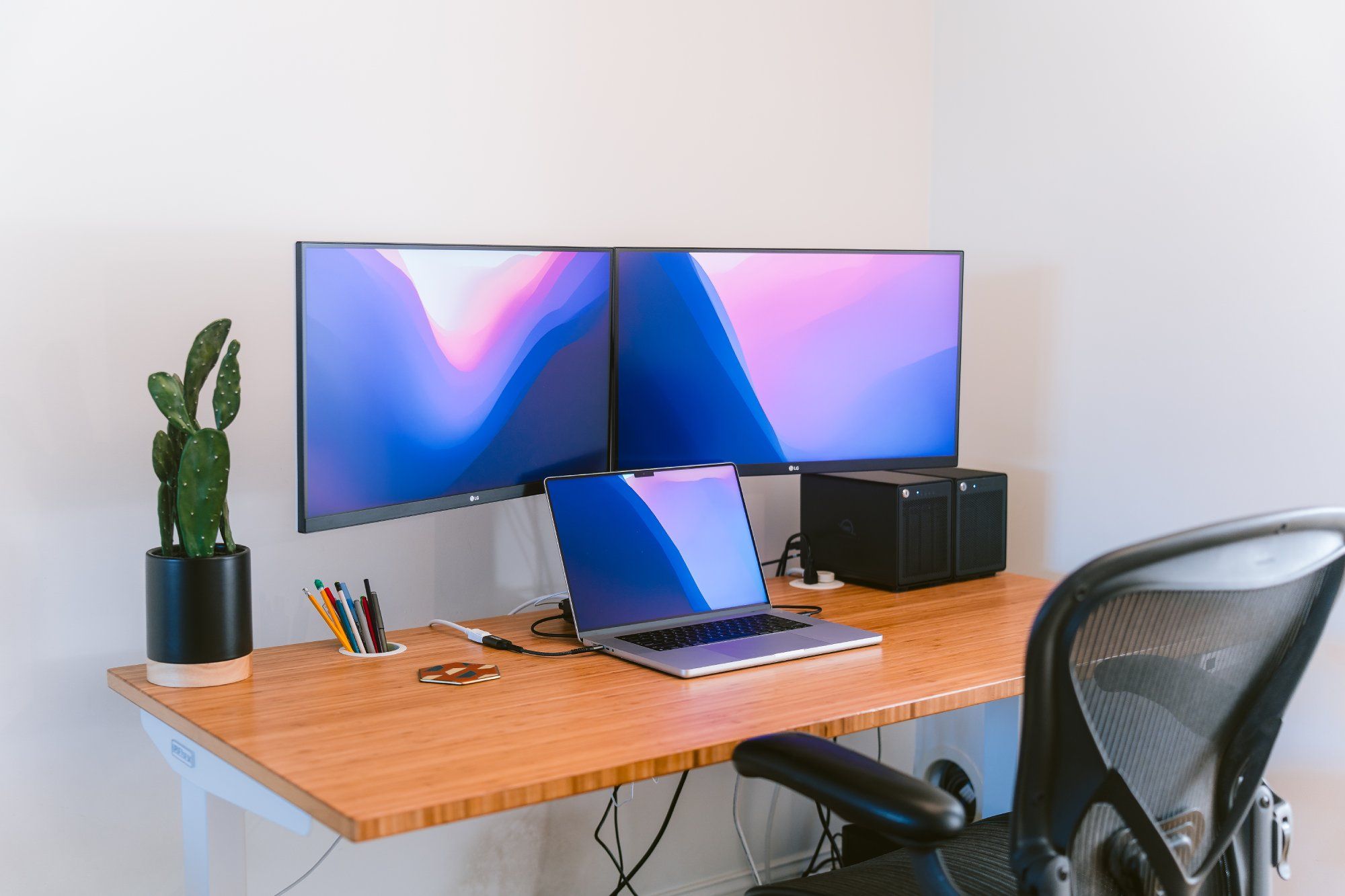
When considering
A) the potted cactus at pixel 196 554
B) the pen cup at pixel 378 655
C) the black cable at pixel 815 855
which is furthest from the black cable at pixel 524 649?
the black cable at pixel 815 855

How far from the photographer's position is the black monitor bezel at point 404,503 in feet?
4.55

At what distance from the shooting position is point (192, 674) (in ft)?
4.67

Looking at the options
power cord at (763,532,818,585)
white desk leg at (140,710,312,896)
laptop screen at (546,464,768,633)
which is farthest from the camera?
power cord at (763,532,818,585)

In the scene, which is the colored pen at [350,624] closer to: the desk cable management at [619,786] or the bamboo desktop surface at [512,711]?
the bamboo desktop surface at [512,711]

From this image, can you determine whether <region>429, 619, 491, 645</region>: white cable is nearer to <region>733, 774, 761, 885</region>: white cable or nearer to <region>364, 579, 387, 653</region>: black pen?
<region>364, 579, 387, 653</region>: black pen

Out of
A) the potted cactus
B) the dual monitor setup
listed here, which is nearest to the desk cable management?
the dual monitor setup

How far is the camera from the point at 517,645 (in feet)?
5.45

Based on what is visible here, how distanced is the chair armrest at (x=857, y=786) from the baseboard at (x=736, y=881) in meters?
1.34

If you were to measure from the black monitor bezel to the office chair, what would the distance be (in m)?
0.61

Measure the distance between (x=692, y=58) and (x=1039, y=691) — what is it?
159cm

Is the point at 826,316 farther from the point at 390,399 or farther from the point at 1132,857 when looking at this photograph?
the point at 1132,857

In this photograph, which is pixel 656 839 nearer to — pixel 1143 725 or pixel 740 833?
pixel 740 833

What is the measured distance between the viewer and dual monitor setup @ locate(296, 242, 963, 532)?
1465 millimetres

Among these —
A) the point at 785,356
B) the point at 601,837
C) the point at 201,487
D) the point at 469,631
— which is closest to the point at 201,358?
the point at 201,487
